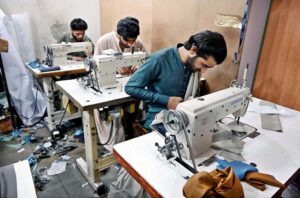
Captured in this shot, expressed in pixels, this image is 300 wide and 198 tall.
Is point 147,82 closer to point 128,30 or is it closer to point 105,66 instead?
point 105,66

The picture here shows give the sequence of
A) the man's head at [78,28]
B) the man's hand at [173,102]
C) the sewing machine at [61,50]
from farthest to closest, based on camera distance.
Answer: the man's head at [78,28] → the sewing machine at [61,50] → the man's hand at [173,102]

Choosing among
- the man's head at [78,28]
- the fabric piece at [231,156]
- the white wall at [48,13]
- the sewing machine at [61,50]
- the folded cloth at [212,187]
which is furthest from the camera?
the white wall at [48,13]

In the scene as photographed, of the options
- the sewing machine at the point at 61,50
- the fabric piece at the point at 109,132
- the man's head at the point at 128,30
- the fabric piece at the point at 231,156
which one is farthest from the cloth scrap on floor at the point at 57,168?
the fabric piece at the point at 231,156

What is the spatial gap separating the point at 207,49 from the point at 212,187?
0.77 metres

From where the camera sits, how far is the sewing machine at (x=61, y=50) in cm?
271

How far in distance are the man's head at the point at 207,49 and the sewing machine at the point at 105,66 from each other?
83 cm

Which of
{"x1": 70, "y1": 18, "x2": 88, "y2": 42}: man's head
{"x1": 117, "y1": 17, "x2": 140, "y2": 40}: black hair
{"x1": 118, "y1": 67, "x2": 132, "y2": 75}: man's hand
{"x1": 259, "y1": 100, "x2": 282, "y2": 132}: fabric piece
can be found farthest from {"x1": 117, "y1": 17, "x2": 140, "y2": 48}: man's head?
{"x1": 259, "y1": 100, "x2": 282, "y2": 132}: fabric piece

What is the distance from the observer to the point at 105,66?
6.63 feet

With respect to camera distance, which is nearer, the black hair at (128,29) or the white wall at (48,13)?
the black hair at (128,29)

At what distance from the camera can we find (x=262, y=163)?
45.8 inches

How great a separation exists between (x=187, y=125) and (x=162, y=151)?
0.19 m

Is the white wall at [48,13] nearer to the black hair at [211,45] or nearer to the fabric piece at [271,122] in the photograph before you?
the black hair at [211,45]

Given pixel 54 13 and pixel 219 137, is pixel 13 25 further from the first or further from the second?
pixel 219 137

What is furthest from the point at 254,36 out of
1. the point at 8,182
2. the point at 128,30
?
the point at 8,182
